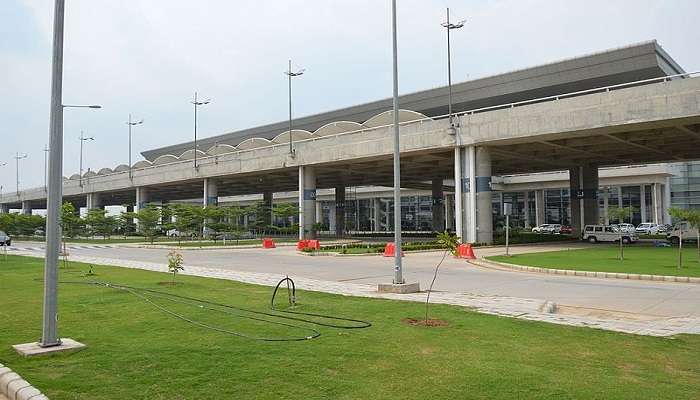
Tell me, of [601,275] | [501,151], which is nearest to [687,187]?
[501,151]

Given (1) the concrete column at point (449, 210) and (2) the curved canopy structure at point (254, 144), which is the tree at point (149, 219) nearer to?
(2) the curved canopy structure at point (254, 144)

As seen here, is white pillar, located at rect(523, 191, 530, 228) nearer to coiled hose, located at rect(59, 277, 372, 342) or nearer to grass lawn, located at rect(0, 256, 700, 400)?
coiled hose, located at rect(59, 277, 372, 342)

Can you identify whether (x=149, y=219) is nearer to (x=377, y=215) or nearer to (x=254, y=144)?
(x=254, y=144)

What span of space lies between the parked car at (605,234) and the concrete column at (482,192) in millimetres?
12075

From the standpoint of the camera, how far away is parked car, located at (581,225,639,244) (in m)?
41.0

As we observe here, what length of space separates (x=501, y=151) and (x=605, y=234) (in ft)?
36.9

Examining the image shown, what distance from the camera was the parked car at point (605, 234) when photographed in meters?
41.0

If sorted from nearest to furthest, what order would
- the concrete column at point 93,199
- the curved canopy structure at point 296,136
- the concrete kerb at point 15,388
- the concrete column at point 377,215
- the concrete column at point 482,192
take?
1. the concrete kerb at point 15,388
2. the concrete column at point 482,192
3. the curved canopy structure at point 296,136
4. the concrete column at point 93,199
5. the concrete column at point 377,215

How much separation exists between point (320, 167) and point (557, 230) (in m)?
34.2

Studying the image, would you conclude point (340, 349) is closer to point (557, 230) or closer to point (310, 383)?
point (310, 383)

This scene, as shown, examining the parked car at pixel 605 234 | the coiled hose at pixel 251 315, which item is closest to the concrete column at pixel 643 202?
the parked car at pixel 605 234

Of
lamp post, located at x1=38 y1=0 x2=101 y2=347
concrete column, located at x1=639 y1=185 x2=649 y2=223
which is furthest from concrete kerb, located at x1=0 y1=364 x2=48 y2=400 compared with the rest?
concrete column, located at x1=639 y1=185 x2=649 y2=223

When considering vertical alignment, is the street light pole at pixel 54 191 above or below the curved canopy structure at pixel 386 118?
below

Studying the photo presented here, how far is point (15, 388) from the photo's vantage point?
17.7 feet
